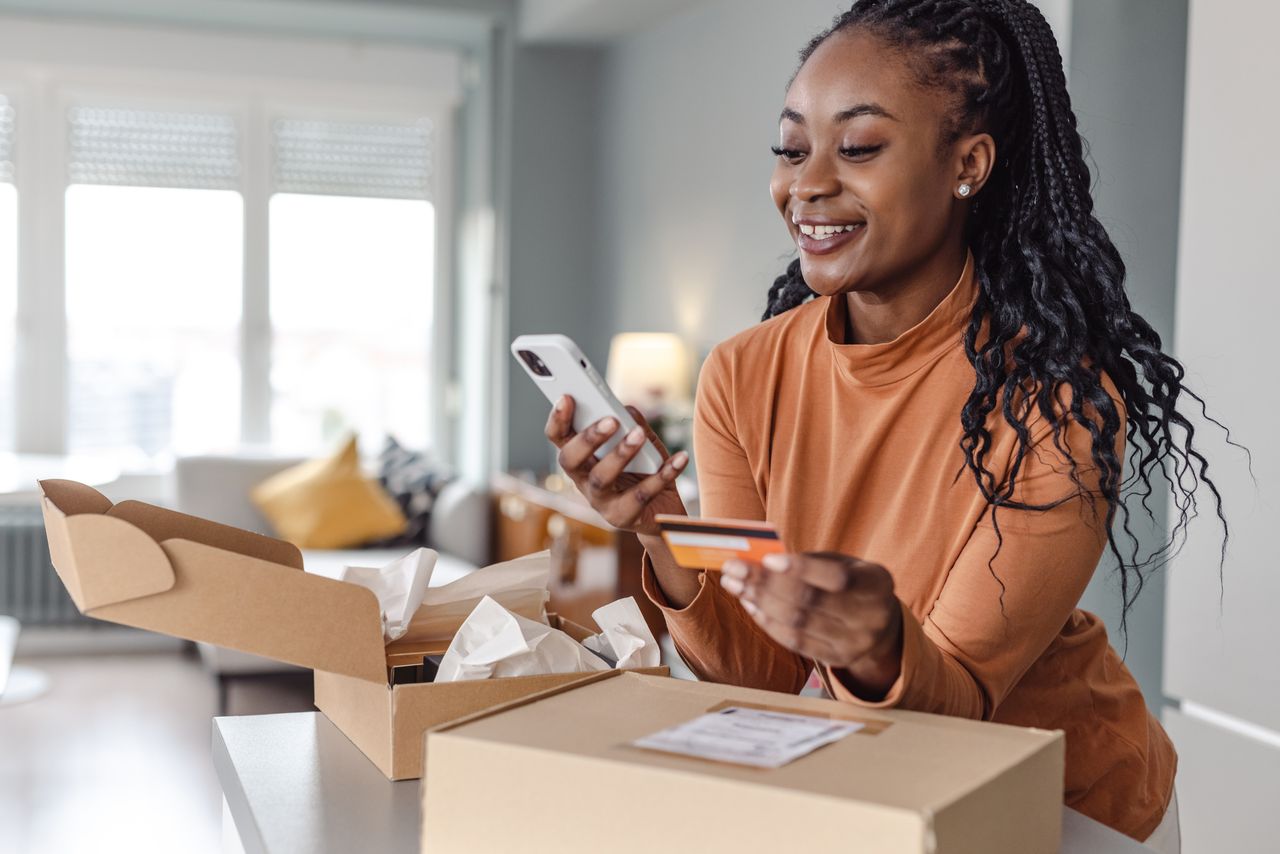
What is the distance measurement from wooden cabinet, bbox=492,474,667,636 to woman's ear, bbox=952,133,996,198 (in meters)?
2.15

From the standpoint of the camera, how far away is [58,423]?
5148mm

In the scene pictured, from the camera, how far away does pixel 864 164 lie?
1179mm

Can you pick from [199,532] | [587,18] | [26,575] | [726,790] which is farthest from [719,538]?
[26,575]

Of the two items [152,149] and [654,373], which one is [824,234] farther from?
[152,149]

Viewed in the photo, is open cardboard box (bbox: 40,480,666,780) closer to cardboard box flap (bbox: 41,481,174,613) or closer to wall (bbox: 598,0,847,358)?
cardboard box flap (bbox: 41,481,174,613)

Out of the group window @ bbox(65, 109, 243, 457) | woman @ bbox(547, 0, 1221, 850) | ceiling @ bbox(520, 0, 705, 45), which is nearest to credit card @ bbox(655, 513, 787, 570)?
woman @ bbox(547, 0, 1221, 850)

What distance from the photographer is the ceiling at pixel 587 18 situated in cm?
427

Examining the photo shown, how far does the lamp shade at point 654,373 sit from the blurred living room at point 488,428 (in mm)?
11

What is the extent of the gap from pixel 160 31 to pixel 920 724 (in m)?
5.04

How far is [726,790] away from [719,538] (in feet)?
0.59

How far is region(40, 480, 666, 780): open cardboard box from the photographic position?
913 millimetres

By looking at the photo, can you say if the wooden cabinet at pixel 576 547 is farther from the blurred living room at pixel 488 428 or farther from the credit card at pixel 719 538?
the credit card at pixel 719 538

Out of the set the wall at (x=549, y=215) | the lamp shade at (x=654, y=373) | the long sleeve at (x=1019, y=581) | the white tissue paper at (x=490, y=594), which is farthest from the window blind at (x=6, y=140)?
the long sleeve at (x=1019, y=581)

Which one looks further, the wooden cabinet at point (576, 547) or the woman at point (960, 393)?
the wooden cabinet at point (576, 547)
